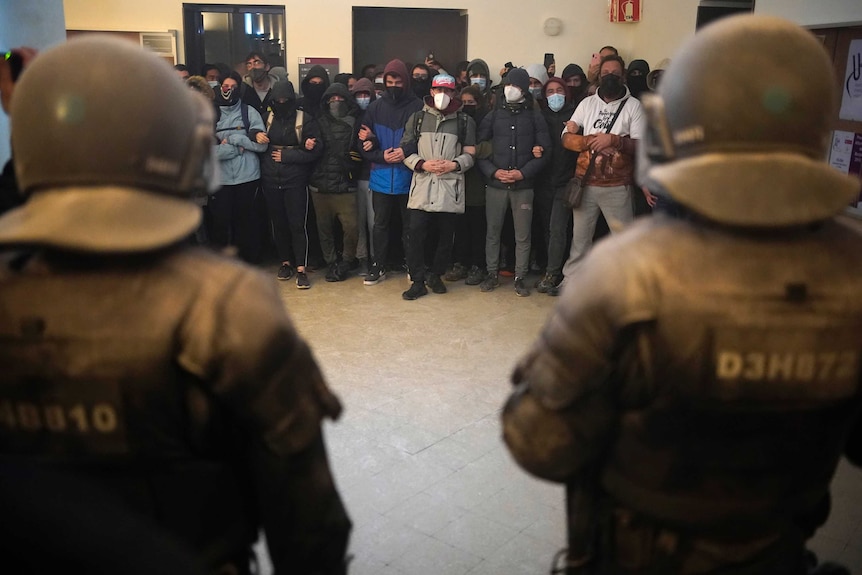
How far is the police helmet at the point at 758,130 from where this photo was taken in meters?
1.30

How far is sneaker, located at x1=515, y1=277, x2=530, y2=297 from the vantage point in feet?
19.2

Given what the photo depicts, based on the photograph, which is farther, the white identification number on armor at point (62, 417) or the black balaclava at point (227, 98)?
the black balaclava at point (227, 98)

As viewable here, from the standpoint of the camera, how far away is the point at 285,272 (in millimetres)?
6254

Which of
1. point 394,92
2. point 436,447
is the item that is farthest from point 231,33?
point 436,447

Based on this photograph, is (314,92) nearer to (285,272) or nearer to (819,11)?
(285,272)

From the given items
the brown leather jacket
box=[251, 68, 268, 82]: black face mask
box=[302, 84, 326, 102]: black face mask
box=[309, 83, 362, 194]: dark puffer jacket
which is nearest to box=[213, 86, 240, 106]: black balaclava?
box=[302, 84, 326, 102]: black face mask

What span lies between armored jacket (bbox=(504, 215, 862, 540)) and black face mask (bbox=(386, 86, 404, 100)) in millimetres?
4618

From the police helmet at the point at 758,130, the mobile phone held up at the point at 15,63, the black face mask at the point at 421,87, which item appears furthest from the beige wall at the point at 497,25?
the police helmet at the point at 758,130

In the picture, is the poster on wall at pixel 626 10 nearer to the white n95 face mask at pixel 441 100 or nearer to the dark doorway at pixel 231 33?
the dark doorway at pixel 231 33

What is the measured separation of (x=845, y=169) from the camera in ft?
15.2

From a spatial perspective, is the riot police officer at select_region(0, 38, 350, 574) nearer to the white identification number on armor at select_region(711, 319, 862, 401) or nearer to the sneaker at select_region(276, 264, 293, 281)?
the white identification number on armor at select_region(711, 319, 862, 401)

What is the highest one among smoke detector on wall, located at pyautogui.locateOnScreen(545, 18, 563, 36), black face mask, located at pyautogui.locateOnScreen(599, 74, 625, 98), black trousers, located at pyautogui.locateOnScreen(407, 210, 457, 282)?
smoke detector on wall, located at pyautogui.locateOnScreen(545, 18, 563, 36)

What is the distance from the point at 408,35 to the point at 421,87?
299cm

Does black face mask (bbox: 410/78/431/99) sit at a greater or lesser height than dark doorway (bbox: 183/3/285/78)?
lesser
